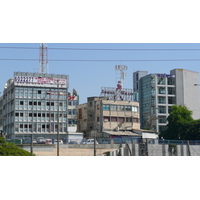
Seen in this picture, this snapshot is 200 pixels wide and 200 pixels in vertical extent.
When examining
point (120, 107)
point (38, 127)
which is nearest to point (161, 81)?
point (120, 107)

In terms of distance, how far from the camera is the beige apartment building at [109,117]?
62094 millimetres

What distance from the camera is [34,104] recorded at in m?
55.1

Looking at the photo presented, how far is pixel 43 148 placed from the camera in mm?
37031

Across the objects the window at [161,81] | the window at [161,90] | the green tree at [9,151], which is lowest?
the green tree at [9,151]

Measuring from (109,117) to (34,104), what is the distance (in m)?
13.3

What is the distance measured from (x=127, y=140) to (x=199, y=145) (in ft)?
32.5

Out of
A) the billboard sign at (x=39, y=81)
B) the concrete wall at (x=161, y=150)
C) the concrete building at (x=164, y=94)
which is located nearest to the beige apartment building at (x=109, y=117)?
the billboard sign at (x=39, y=81)

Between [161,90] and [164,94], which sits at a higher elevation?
[161,90]

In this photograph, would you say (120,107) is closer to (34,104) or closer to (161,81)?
(34,104)

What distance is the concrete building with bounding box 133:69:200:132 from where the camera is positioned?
77438 millimetres

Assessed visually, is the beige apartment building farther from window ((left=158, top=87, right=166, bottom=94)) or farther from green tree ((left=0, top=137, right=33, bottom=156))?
green tree ((left=0, top=137, right=33, bottom=156))

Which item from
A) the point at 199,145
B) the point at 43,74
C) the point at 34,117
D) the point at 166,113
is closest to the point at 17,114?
the point at 34,117

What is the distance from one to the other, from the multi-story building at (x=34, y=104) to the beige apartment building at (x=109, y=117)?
23.1 ft

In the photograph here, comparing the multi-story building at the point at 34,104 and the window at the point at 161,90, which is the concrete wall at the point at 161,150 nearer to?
the multi-story building at the point at 34,104
